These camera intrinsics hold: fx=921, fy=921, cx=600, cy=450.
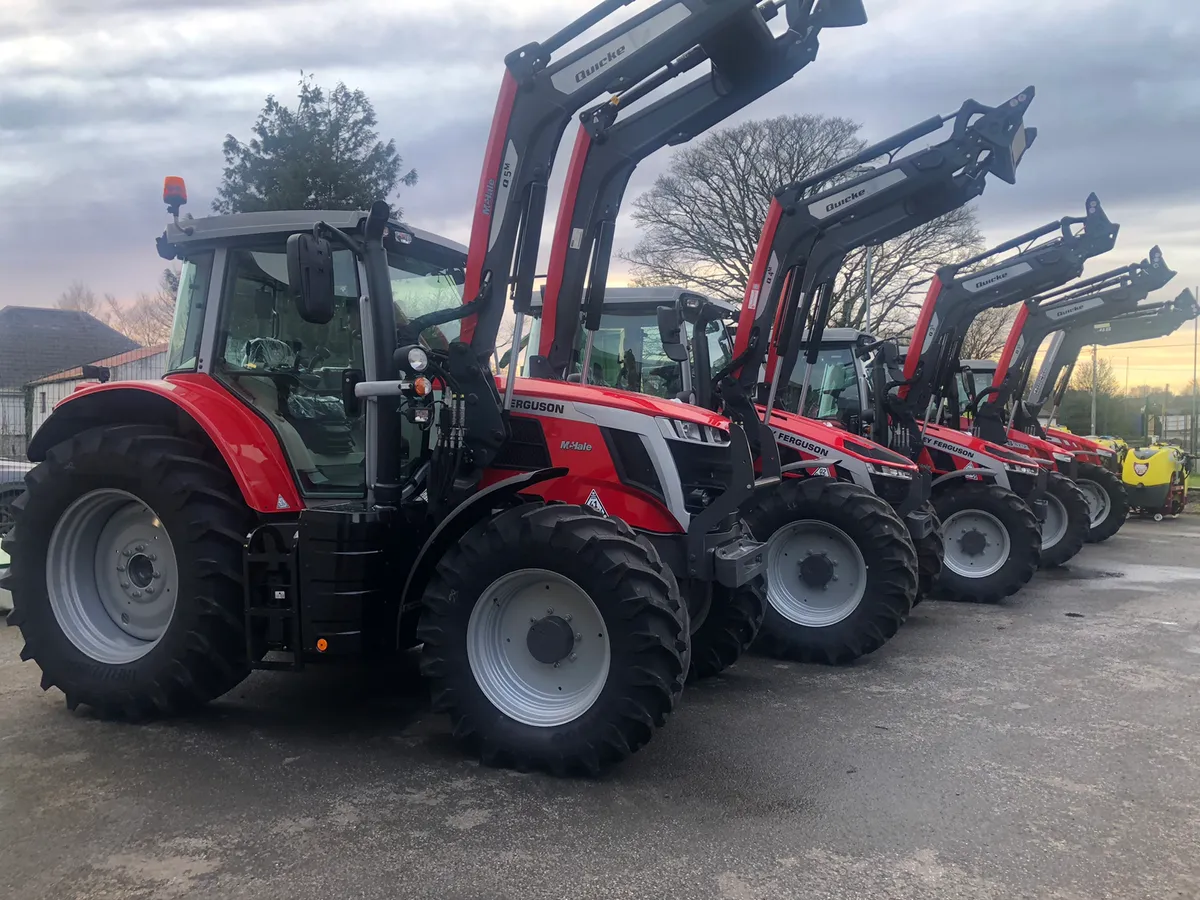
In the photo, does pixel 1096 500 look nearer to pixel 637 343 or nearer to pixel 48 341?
pixel 637 343

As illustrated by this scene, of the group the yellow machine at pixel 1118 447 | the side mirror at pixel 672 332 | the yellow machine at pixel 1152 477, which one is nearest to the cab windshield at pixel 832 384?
the side mirror at pixel 672 332

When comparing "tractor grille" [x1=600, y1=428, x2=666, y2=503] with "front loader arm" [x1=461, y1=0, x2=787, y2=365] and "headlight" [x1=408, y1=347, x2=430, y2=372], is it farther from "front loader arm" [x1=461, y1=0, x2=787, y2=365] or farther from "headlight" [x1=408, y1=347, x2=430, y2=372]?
"headlight" [x1=408, y1=347, x2=430, y2=372]

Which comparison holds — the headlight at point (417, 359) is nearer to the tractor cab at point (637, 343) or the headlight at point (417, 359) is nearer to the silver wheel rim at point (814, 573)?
the tractor cab at point (637, 343)

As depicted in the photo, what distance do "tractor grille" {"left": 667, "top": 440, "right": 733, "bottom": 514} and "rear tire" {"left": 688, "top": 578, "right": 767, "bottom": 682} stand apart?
562 millimetres

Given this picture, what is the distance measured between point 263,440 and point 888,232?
5639 millimetres

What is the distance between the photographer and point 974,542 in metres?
8.89

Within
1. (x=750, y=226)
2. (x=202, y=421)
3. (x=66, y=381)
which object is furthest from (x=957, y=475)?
(x=750, y=226)

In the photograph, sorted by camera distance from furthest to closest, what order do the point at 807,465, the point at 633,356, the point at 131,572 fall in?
the point at 633,356 → the point at 807,465 → the point at 131,572

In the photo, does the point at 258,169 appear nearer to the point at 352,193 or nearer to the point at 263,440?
the point at 352,193

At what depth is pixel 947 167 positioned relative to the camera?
747 cm

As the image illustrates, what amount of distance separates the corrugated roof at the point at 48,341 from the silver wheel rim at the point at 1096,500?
28652 millimetres

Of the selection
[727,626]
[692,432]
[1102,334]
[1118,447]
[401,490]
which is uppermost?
[1102,334]

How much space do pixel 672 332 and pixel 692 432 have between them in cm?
88

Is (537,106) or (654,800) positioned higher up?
(537,106)
